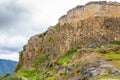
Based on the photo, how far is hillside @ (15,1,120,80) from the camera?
258 ft

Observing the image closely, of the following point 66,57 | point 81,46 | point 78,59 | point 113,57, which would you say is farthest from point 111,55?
point 66,57

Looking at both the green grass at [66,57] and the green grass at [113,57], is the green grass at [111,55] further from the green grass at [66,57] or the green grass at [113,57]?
the green grass at [66,57]

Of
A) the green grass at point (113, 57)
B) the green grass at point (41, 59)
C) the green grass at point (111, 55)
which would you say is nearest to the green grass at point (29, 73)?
the green grass at point (41, 59)

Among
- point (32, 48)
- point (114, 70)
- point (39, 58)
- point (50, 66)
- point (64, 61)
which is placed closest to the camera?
point (114, 70)

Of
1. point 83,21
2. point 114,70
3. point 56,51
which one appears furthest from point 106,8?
point 114,70

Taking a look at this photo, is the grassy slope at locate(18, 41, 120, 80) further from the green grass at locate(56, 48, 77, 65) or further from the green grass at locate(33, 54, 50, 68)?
the green grass at locate(33, 54, 50, 68)

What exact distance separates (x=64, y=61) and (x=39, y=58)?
28428 millimetres

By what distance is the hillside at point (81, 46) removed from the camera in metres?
78.5

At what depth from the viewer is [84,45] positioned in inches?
4139

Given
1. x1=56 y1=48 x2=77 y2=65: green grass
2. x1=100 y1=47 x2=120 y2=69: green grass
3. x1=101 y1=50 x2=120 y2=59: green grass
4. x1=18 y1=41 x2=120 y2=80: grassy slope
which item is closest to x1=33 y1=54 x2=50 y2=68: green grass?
x1=18 y1=41 x2=120 y2=80: grassy slope

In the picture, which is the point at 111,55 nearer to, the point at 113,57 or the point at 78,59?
the point at 113,57

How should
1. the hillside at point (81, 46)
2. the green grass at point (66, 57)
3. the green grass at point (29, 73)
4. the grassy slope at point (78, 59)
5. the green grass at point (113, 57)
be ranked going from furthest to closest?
the green grass at point (29, 73) < the green grass at point (66, 57) < the grassy slope at point (78, 59) < the hillside at point (81, 46) < the green grass at point (113, 57)

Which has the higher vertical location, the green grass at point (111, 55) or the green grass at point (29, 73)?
the green grass at point (111, 55)

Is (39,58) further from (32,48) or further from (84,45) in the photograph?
(84,45)
